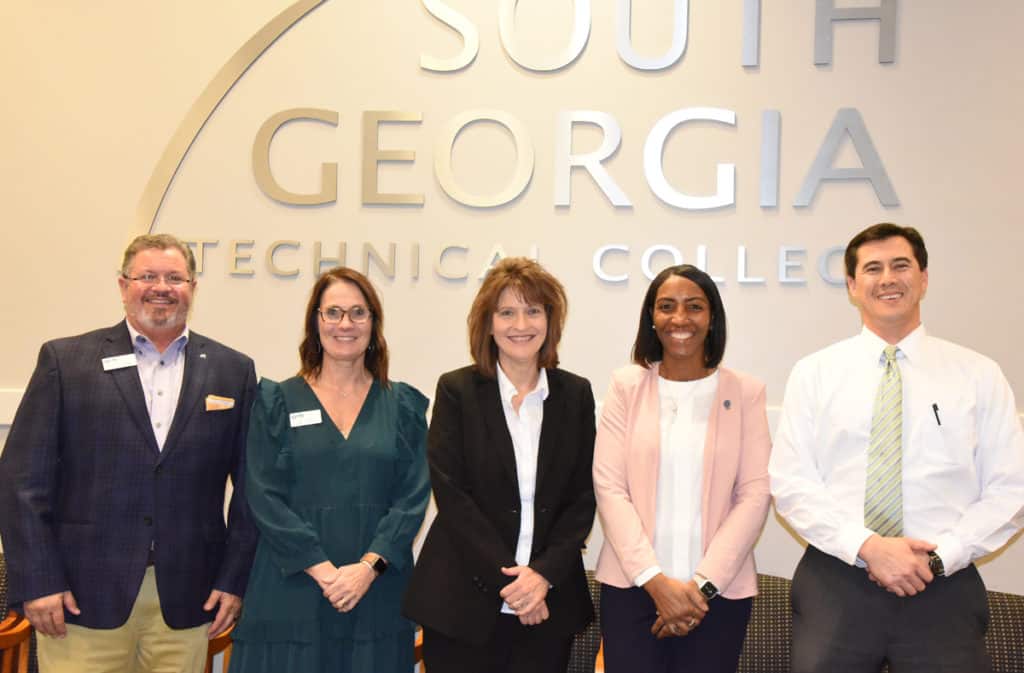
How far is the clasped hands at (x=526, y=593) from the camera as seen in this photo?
2443mm

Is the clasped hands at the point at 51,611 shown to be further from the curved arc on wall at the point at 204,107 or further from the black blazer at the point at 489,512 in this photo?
the curved arc on wall at the point at 204,107

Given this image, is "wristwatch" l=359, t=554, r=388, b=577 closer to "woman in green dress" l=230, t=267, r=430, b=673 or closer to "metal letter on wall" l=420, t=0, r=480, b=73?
"woman in green dress" l=230, t=267, r=430, b=673

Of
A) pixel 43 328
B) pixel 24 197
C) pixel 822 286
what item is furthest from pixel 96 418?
pixel 822 286

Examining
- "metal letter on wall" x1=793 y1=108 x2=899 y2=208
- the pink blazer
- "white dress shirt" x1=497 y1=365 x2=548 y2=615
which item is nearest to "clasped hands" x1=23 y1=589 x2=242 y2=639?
"white dress shirt" x1=497 y1=365 x2=548 y2=615

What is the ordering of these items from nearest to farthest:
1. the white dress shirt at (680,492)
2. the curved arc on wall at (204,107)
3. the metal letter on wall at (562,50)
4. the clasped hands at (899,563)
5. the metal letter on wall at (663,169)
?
the clasped hands at (899,563) → the white dress shirt at (680,492) → the metal letter on wall at (663,169) → the metal letter on wall at (562,50) → the curved arc on wall at (204,107)

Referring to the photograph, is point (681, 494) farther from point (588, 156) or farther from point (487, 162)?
point (487, 162)

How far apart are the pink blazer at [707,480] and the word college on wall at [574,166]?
1.30 metres

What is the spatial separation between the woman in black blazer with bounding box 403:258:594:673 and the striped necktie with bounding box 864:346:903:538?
31.8 inches

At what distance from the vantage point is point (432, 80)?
4055 mm

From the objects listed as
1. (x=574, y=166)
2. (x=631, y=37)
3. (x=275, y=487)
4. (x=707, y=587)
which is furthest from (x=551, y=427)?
(x=631, y=37)

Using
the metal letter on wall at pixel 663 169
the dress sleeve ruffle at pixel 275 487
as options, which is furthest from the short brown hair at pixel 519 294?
the metal letter on wall at pixel 663 169

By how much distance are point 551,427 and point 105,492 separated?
137 centimetres

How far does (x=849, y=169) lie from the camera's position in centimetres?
375

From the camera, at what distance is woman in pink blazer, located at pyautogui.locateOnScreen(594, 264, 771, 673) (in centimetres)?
248
